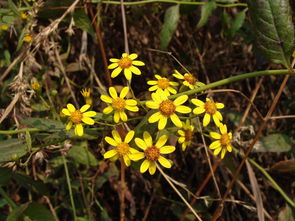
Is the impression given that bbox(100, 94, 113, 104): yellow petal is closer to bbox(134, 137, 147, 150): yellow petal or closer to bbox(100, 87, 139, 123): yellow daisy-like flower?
bbox(100, 87, 139, 123): yellow daisy-like flower

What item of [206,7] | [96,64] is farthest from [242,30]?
[96,64]

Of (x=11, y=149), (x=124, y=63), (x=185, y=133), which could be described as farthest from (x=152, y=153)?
(x=11, y=149)

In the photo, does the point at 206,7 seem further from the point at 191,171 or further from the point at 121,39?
the point at 191,171

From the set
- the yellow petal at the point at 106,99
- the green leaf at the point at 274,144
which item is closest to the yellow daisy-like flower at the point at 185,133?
the yellow petal at the point at 106,99

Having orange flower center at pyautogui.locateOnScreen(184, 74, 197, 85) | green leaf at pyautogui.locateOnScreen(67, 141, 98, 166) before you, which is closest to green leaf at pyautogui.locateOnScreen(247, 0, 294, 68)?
orange flower center at pyautogui.locateOnScreen(184, 74, 197, 85)

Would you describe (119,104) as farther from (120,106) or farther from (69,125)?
(69,125)

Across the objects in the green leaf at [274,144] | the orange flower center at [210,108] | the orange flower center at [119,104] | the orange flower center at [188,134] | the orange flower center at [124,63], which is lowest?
the green leaf at [274,144]

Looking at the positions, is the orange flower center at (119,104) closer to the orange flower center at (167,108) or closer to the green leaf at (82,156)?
the orange flower center at (167,108)
